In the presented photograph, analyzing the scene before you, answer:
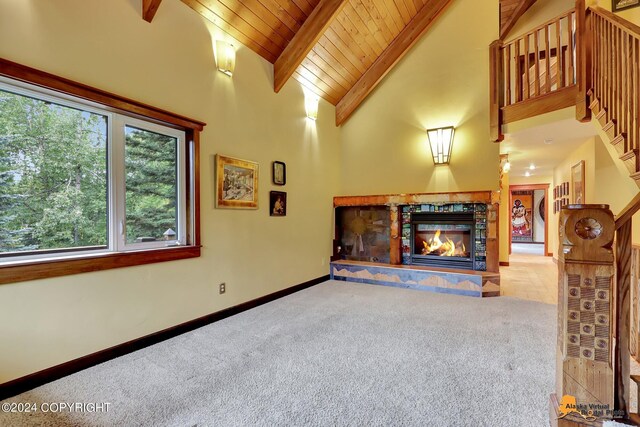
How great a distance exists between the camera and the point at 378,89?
4906mm

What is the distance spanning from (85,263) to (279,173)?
7.65 ft

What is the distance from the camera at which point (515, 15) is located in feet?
14.7

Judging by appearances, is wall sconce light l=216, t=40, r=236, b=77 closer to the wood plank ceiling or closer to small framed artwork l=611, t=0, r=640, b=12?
the wood plank ceiling

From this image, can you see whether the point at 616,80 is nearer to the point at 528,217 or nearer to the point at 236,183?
the point at 236,183

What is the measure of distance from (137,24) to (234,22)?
39.7 inches

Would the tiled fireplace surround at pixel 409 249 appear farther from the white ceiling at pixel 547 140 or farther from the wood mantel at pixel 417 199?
the white ceiling at pixel 547 140

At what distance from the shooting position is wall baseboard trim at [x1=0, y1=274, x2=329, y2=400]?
5.97 feet

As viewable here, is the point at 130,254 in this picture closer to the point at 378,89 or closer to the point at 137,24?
the point at 137,24

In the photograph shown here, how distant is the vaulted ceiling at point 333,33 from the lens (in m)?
3.09

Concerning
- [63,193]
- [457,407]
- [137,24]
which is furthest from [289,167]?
[457,407]

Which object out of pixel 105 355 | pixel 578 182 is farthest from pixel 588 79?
pixel 105 355

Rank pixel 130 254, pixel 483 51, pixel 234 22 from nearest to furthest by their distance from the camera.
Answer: pixel 130 254 < pixel 234 22 < pixel 483 51

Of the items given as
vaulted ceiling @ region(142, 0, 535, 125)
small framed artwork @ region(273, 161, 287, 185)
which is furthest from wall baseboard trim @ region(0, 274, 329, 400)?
vaulted ceiling @ region(142, 0, 535, 125)

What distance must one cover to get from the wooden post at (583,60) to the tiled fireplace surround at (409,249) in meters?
1.29
